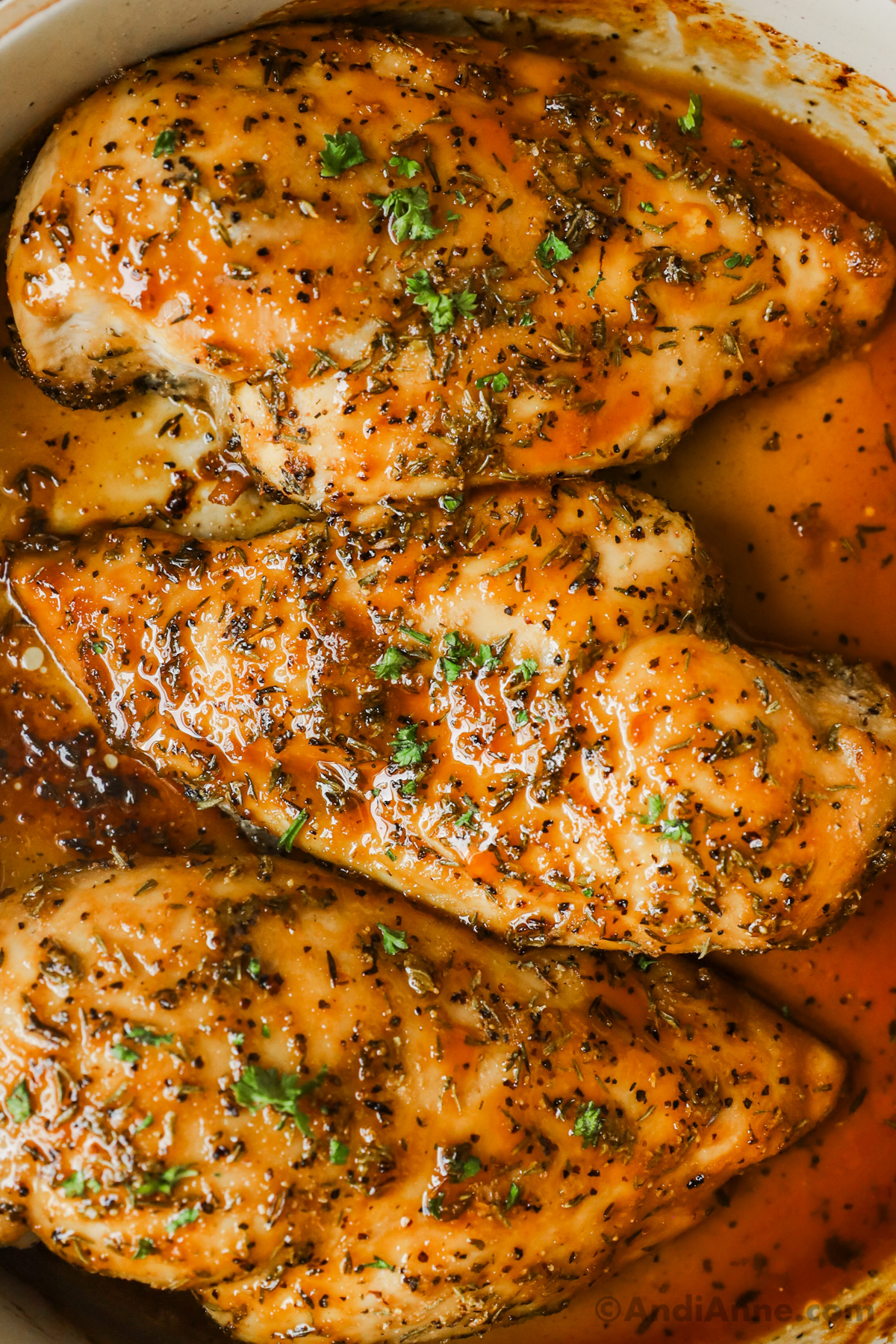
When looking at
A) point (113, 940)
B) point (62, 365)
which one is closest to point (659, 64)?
point (62, 365)

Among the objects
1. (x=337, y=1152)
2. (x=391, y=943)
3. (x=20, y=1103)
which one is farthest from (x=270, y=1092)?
(x=20, y=1103)

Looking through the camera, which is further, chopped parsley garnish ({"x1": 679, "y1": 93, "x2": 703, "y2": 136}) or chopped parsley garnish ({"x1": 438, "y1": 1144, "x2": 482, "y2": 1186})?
chopped parsley garnish ({"x1": 679, "y1": 93, "x2": 703, "y2": 136})

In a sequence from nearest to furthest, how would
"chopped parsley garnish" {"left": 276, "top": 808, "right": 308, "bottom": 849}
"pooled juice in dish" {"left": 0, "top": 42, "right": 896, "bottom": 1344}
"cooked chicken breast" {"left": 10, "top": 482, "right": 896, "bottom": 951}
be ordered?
"cooked chicken breast" {"left": 10, "top": 482, "right": 896, "bottom": 951}
"chopped parsley garnish" {"left": 276, "top": 808, "right": 308, "bottom": 849}
"pooled juice in dish" {"left": 0, "top": 42, "right": 896, "bottom": 1344}

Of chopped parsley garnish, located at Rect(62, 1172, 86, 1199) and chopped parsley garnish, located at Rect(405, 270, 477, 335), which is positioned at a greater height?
chopped parsley garnish, located at Rect(405, 270, 477, 335)

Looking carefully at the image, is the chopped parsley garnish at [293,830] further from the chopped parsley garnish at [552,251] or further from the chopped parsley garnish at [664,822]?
the chopped parsley garnish at [552,251]

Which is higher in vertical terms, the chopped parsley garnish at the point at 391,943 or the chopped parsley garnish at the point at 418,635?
the chopped parsley garnish at the point at 418,635

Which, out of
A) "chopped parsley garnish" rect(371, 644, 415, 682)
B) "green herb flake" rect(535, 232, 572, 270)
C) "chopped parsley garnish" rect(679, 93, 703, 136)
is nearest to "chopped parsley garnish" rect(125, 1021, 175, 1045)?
"chopped parsley garnish" rect(371, 644, 415, 682)

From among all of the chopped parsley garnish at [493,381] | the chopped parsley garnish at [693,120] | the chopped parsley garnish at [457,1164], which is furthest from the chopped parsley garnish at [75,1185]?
the chopped parsley garnish at [693,120]

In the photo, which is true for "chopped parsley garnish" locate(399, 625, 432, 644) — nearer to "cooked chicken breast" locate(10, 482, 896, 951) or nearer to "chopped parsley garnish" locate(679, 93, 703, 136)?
"cooked chicken breast" locate(10, 482, 896, 951)
